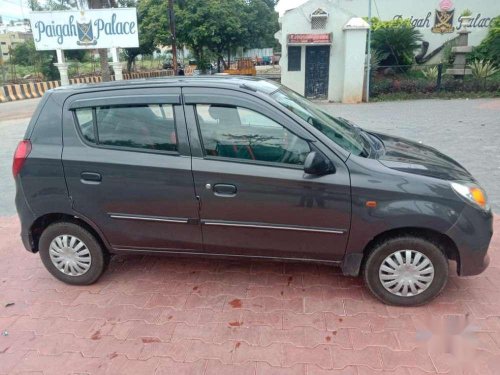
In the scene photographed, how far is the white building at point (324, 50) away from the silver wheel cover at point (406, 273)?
573 inches

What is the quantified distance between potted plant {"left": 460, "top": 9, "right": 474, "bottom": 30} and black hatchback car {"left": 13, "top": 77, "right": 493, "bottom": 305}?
667 inches

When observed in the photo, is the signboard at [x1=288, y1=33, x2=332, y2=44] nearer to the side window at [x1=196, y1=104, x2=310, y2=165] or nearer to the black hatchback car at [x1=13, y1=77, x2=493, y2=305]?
the black hatchback car at [x1=13, y1=77, x2=493, y2=305]

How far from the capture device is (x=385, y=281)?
125 inches

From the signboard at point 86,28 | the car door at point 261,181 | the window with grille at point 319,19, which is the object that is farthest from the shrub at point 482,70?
the car door at point 261,181

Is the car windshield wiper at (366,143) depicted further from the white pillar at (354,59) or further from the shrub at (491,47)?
the shrub at (491,47)

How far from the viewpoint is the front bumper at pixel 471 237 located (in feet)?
9.70

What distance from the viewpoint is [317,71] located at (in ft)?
56.7

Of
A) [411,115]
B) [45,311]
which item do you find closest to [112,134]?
[45,311]

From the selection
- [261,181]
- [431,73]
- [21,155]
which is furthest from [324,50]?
[21,155]

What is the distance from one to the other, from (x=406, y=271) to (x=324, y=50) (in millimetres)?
15304

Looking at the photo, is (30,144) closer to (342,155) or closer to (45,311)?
(45,311)

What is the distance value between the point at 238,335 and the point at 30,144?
7.56 ft

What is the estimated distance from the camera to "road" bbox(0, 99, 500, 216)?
22.0 feet

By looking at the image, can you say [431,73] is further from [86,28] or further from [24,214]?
[24,214]
